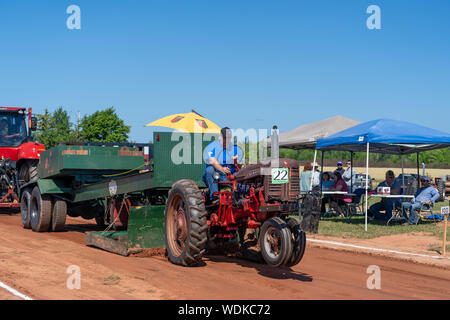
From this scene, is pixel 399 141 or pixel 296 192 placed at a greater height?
pixel 399 141

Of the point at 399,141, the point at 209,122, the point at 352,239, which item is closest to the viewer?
the point at 352,239

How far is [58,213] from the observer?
35.8ft

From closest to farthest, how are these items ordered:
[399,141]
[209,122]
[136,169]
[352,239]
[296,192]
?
1. [296,192]
2. [136,169]
3. [352,239]
4. [399,141]
5. [209,122]

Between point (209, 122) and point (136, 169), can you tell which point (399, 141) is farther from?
point (136, 169)

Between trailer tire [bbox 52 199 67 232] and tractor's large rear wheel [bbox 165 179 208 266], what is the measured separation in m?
4.22

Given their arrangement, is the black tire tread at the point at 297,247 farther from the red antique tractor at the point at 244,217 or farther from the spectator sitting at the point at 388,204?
the spectator sitting at the point at 388,204

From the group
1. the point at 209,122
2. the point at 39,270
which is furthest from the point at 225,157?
the point at 209,122

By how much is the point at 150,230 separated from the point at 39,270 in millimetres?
1902

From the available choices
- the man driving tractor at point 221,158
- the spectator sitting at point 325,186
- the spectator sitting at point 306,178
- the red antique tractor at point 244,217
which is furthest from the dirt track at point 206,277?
the spectator sitting at point 306,178

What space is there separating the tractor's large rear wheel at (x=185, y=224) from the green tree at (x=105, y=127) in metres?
26.8

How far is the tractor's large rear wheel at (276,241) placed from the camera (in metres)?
5.72

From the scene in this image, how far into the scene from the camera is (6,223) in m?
12.6

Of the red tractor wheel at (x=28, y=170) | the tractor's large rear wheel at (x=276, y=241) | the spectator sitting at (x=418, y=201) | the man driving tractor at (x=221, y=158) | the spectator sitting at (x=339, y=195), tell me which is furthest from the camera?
the spectator sitting at (x=339, y=195)

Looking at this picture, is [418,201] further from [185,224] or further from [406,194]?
[185,224]
